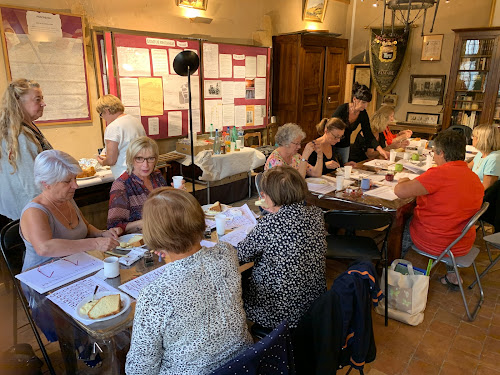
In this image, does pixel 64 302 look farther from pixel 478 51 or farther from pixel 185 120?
pixel 478 51

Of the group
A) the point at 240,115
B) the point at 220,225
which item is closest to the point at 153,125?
the point at 240,115

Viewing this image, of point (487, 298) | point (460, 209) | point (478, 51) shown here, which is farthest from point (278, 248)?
point (478, 51)

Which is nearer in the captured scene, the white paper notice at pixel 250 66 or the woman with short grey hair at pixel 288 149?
the woman with short grey hair at pixel 288 149

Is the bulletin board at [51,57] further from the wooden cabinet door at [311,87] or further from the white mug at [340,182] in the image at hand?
the wooden cabinet door at [311,87]

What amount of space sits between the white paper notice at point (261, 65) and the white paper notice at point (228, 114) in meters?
0.82

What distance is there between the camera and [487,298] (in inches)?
115

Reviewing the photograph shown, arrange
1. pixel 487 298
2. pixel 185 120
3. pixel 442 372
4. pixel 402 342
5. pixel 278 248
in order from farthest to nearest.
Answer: pixel 185 120 < pixel 487 298 < pixel 402 342 < pixel 442 372 < pixel 278 248

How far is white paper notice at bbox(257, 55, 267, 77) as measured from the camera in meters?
5.94

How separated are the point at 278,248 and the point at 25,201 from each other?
6.48ft

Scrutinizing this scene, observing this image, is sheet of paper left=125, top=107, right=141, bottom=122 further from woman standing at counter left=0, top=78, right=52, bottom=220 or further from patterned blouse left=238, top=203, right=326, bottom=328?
patterned blouse left=238, top=203, right=326, bottom=328

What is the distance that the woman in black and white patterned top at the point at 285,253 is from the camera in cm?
162

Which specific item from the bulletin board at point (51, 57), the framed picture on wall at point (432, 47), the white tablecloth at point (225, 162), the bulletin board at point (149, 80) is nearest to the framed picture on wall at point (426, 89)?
the framed picture on wall at point (432, 47)

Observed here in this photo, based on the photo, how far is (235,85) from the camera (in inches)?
222

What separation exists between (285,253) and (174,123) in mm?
3682
